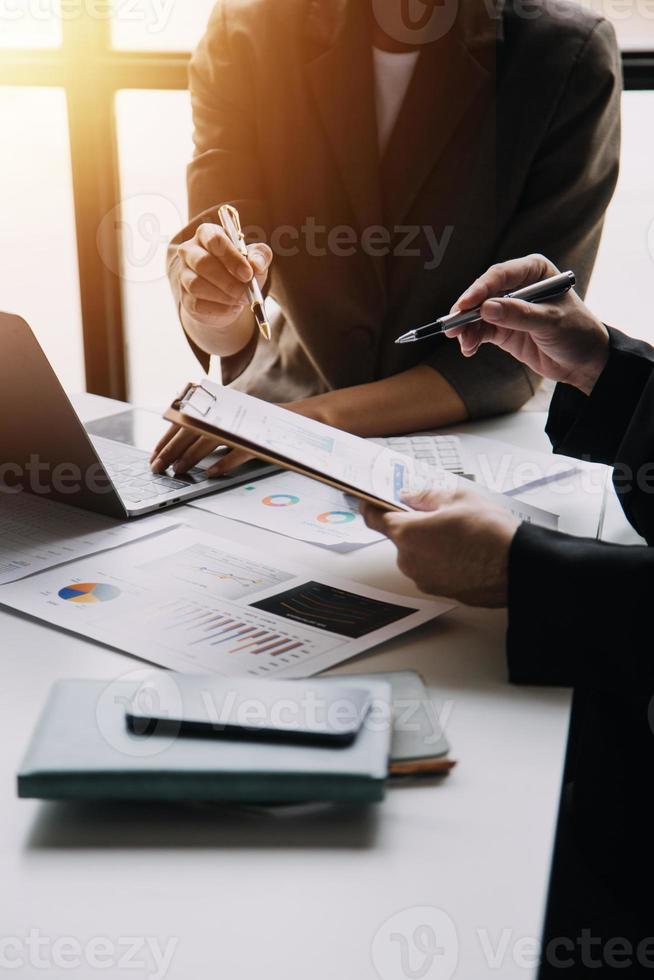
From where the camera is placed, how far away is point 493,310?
42.6 inches

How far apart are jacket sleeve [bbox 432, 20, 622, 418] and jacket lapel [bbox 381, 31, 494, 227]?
0.14 metres

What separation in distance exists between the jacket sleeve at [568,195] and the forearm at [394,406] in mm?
31

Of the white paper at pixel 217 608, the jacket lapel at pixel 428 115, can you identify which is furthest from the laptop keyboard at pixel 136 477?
the jacket lapel at pixel 428 115

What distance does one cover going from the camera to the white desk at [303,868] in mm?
485

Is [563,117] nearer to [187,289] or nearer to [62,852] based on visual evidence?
[187,289]

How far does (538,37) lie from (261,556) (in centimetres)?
98

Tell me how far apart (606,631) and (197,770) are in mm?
340

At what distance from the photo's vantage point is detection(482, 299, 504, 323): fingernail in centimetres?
108

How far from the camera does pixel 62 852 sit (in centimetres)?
55

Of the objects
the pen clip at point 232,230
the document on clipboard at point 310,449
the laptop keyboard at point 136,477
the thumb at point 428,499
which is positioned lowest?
the laptop keyboard at point 136,477

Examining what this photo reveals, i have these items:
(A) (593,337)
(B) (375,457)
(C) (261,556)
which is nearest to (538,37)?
(A) (593,337)

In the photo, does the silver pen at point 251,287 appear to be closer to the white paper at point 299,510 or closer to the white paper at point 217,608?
the white paper at point 299,510

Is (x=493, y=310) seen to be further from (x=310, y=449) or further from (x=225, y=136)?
(x=225, y=136)

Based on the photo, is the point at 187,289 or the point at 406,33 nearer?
the point at 187,289
